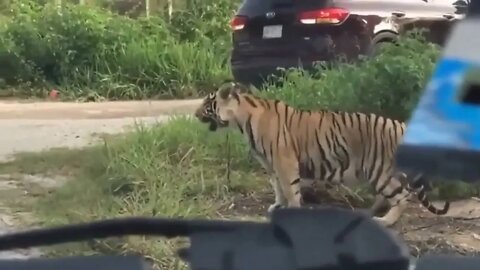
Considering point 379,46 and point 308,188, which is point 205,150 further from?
point 379,46

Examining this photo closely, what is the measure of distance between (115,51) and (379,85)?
5.78 meters

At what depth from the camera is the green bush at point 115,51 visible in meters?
11.7

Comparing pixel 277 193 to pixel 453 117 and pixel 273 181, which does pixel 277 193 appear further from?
pixel 453 117

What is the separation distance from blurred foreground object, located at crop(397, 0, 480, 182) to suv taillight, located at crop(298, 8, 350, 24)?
7525mm

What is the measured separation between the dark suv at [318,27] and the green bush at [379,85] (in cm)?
78

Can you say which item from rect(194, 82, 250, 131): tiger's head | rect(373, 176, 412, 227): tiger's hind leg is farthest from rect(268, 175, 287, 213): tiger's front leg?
rect(373, 176, 412, 227): tiger's hind leg

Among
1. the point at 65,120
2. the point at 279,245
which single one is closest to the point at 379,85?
the point at 65,120

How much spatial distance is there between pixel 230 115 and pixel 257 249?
4902 millimetres

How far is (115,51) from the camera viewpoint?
1269 centimetres

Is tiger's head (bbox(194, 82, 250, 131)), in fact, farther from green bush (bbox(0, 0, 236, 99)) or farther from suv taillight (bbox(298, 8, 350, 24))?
green bush (bbox(0, 0, 236, 99))

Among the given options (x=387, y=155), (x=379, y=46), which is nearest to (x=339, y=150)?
(x=387, y=155)

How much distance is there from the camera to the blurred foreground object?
1599mm

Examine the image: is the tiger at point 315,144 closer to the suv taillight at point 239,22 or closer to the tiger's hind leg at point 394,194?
the tiger's hind leg at point 394,194

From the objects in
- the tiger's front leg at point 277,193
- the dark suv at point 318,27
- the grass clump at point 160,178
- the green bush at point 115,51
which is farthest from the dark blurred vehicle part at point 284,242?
the green bush at point 115,51
